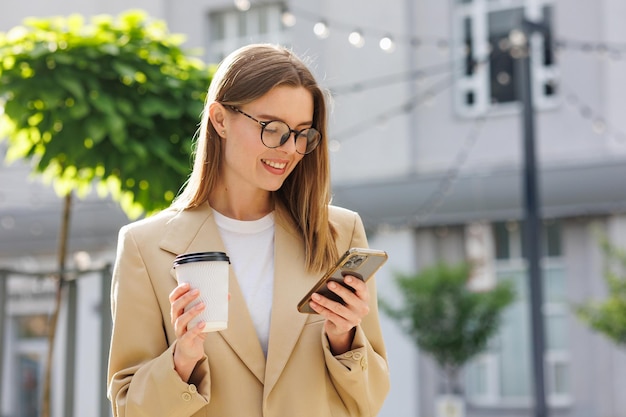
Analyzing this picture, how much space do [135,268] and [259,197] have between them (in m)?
0.30

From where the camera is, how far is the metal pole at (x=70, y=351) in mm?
4414

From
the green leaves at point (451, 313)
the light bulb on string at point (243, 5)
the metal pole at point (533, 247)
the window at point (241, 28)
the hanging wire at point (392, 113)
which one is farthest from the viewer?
the window at point (241, 28)

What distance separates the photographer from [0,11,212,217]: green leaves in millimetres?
4883

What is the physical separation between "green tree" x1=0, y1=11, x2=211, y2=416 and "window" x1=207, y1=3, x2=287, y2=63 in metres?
11.1

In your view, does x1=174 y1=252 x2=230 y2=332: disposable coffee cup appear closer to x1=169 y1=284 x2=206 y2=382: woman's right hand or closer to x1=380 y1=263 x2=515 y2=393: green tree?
x1=169 y1=284 x2=206 y2=382: woman's right hand

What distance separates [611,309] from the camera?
38.8 ft

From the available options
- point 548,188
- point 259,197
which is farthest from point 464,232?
point 259,197

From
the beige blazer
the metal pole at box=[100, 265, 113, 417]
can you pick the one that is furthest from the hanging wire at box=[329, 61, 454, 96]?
the beige blazer

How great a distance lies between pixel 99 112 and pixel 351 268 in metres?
3.26

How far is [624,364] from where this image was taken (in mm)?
13828

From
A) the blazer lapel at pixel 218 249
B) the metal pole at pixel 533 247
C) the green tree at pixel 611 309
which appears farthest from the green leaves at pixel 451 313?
the blazer lapel at pixel 218 249

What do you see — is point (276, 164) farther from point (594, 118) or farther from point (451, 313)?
point (594, 118)

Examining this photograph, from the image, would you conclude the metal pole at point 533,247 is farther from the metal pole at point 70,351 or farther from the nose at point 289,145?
the nose at point 289,145

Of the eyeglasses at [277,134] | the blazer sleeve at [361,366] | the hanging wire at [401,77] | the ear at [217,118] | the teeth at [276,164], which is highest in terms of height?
the hanging wire at [401,77]
